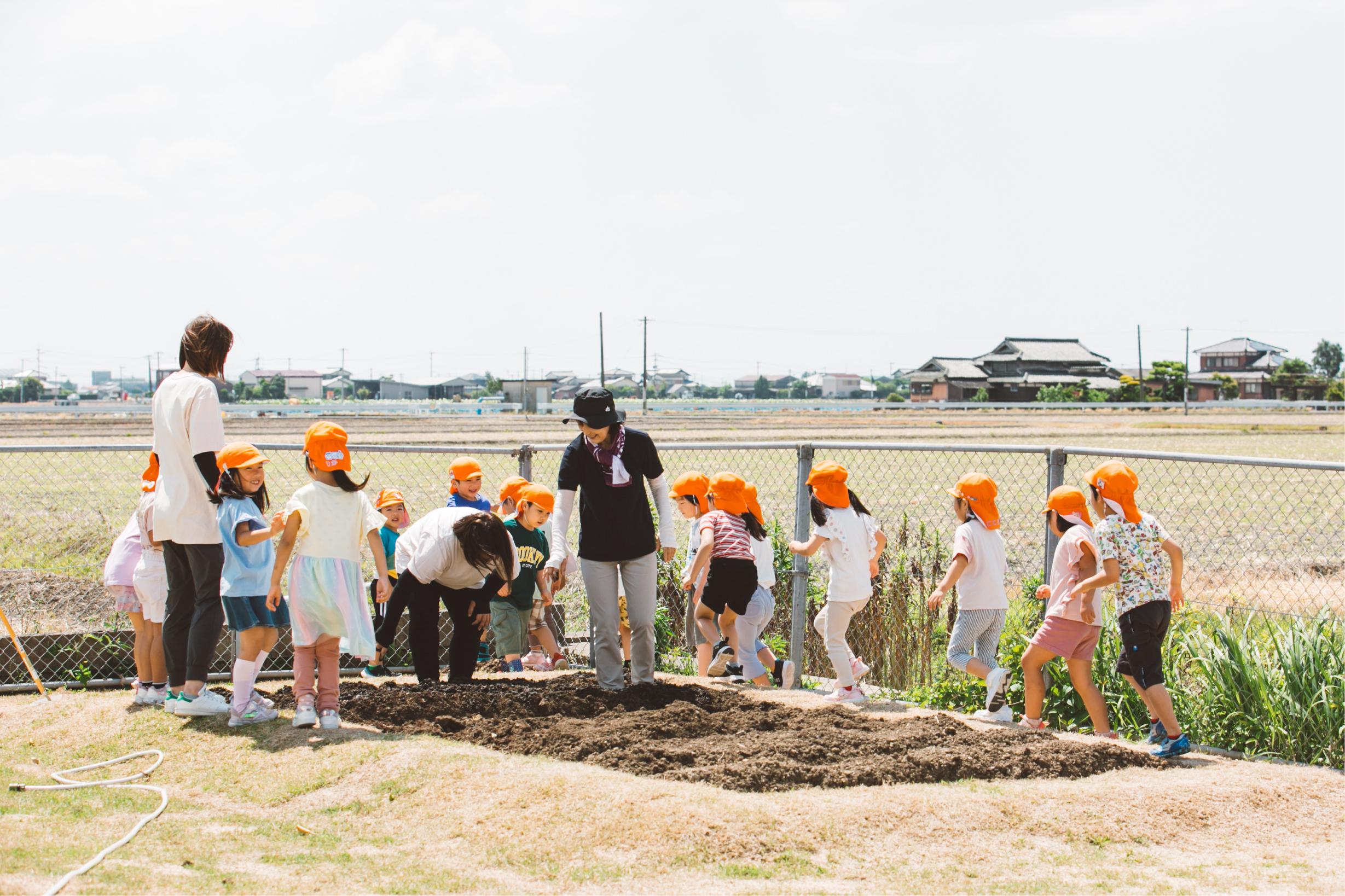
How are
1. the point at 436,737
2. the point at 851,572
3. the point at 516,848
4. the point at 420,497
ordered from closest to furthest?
the point at 516,848 < the point at 436,737 < the point at 851,572 < the point at 420,497

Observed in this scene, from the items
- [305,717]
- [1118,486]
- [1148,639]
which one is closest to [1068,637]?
[1148,639]

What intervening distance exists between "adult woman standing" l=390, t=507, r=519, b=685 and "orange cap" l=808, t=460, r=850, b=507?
5.93 feet

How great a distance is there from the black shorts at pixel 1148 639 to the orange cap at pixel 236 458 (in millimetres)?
4518

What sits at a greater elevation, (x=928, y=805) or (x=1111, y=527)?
(x=1111, y=527)

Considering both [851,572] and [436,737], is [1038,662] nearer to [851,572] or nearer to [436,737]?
[851,572]

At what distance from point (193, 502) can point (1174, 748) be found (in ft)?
16.6

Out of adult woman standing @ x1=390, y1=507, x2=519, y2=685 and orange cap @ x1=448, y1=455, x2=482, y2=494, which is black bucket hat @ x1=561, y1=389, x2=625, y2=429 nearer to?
adult woman standing @ x1=390, y1=507, x2=519, y2=685

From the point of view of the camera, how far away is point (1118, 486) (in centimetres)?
532

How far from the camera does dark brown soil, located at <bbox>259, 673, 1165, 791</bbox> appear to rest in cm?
478

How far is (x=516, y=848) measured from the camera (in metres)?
3.91

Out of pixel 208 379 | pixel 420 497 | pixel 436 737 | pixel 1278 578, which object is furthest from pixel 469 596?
pixel 420 497

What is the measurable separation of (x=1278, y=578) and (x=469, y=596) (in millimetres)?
7945

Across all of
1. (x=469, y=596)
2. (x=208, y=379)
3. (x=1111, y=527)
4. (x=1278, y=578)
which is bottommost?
(x=1278, y=578)

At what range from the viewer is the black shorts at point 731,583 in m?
6.66
